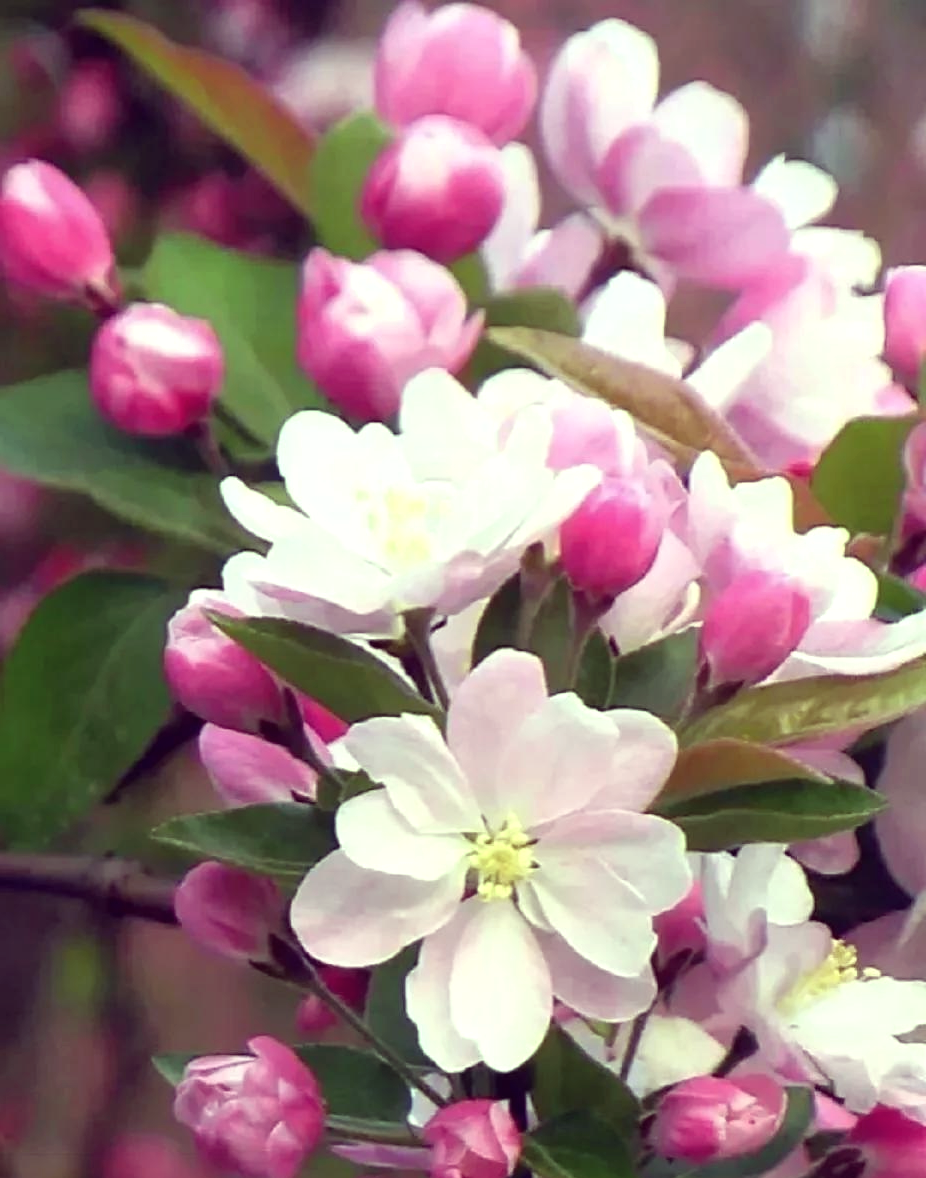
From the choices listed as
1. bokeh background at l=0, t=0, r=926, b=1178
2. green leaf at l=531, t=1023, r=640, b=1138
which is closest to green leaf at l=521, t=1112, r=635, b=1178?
green leaf at l=531, t=1023, r=640, b=1138

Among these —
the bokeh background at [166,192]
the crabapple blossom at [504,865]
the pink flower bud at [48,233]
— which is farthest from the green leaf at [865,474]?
the bokeh background at [166,192]

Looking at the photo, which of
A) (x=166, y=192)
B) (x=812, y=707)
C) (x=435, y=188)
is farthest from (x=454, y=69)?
(x=166, y=192)

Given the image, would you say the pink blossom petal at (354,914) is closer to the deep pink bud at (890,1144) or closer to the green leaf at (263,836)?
the green leaf at (263,836)

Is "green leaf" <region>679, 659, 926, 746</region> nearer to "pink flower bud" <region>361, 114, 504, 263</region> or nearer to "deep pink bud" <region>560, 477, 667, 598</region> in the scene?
"deep pink bud" <region>560, 477, 667, 598</region>

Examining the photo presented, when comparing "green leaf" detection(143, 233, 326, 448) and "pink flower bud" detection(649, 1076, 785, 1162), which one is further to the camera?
"green leaf" detection(143, 233, 326, 448)

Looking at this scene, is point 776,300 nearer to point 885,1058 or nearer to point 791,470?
point 791,470

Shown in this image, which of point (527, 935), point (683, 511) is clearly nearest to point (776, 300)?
point (683, 511)
